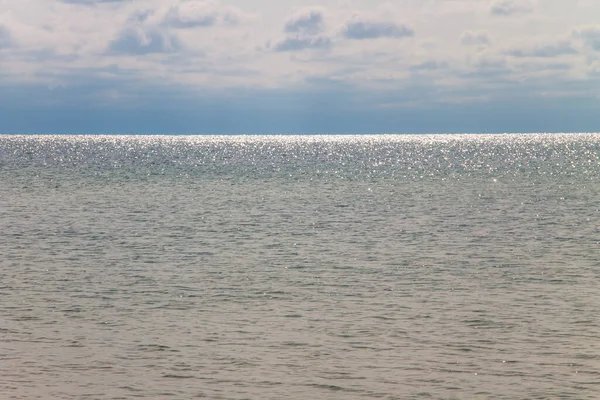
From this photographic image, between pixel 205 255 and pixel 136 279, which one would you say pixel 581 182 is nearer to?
pixel 205 255

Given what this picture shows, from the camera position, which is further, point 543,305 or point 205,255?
point 205,255

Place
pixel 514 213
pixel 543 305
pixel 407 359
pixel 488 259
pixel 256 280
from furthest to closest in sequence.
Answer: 1. pixel 514 213
2. pixel 488 259
3. pixel 256 280
4. pixel 543 305
5. pixel 407 359

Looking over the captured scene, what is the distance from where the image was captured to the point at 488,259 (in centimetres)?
4459

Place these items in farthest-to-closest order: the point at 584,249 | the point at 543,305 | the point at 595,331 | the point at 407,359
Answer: the point at 584,249
the point at 543,305
the point at 595,331
the point at 407,359

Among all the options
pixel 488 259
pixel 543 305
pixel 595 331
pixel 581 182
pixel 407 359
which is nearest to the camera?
pixel 407 359

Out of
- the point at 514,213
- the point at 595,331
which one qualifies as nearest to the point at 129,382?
the point at 595,331

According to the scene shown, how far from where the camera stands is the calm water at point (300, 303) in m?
23.4

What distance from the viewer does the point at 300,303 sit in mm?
33250

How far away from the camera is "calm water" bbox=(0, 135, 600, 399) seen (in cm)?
2336

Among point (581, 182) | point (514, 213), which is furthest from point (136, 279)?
point (581, 182)

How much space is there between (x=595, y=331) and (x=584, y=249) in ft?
66.9

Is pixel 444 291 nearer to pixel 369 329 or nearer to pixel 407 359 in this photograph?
pixel 369 329

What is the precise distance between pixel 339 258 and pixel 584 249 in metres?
14.1

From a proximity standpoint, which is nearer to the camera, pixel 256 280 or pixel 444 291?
pixel 444 291
